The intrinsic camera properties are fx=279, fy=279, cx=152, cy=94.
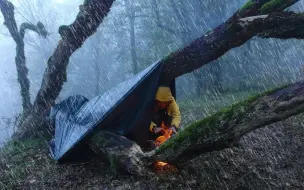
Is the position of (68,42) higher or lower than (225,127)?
higher

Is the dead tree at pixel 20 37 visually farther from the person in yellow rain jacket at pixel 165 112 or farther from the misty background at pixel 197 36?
the person in yellow rain jacket at pixel 165 112

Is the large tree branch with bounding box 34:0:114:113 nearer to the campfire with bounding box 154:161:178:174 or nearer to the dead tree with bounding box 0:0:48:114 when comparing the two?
the dead tree with bounding box 0:0:48:114

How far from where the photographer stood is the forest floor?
425 cm

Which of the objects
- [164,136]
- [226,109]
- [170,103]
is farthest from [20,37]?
[226,109]

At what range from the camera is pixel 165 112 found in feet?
20.6

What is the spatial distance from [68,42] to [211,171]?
6010mm

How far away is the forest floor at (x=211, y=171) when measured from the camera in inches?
167

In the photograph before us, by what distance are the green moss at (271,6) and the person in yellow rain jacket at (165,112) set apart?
242 cm

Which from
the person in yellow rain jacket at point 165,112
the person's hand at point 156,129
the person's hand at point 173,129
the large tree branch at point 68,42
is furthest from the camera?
the large tree branch at point 68,42

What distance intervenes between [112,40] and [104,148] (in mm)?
32389

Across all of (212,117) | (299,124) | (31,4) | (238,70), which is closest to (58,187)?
(212,117)

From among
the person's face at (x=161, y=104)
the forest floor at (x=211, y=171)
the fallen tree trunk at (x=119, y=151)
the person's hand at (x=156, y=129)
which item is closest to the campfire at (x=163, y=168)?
the forest floor at (x=211, y=171)

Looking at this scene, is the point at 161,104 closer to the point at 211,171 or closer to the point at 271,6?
the point at 211,171

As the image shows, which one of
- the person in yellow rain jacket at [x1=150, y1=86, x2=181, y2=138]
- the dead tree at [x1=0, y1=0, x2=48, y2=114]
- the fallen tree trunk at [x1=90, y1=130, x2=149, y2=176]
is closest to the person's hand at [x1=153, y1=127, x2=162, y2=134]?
the person in yellow rain jacket at [x1=150, y1=86, x2=181, y2=138]
